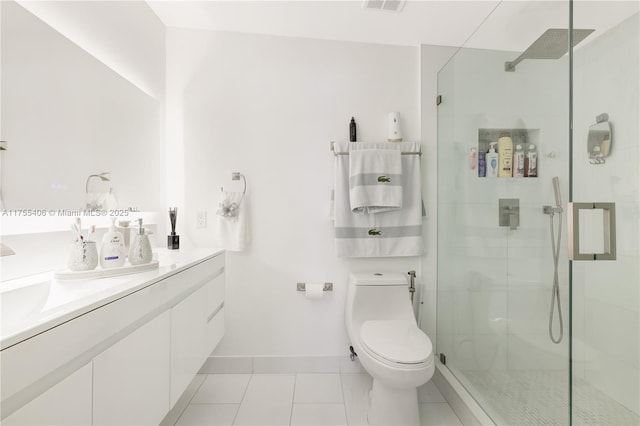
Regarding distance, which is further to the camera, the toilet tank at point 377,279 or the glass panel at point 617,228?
the toilet tank at point 377,279

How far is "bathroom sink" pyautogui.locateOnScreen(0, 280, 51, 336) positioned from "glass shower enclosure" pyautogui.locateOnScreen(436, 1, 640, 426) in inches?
69.8

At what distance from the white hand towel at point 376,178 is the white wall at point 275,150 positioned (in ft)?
0.61

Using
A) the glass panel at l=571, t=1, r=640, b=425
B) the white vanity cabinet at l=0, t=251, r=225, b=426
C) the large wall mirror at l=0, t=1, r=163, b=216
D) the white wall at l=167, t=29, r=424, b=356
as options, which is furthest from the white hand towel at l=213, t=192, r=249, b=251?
the glass panel at l=571, t=1, r=640, b=425

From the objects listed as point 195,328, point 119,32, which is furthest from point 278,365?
point 119,32

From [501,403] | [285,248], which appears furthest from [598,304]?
[285,248]

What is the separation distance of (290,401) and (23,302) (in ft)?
4.49

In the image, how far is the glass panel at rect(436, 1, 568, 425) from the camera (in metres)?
1.14

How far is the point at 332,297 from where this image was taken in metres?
2.02

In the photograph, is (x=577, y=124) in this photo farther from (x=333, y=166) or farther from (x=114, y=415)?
(x=114, y=415)

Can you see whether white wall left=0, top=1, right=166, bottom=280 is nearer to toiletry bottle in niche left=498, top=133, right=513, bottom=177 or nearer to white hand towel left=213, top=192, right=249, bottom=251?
white hand towel left=213, top=192, right=249, bottom=251

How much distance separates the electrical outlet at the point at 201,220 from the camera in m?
1.97

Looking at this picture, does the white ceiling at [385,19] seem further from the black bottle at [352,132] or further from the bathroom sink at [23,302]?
the bathroom sink at [23,302]

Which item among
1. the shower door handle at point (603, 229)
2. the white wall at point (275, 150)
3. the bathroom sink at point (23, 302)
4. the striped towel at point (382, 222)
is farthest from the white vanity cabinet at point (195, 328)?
the shower door handle at point (603, 229)

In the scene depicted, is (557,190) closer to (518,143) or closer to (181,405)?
(518,143)
